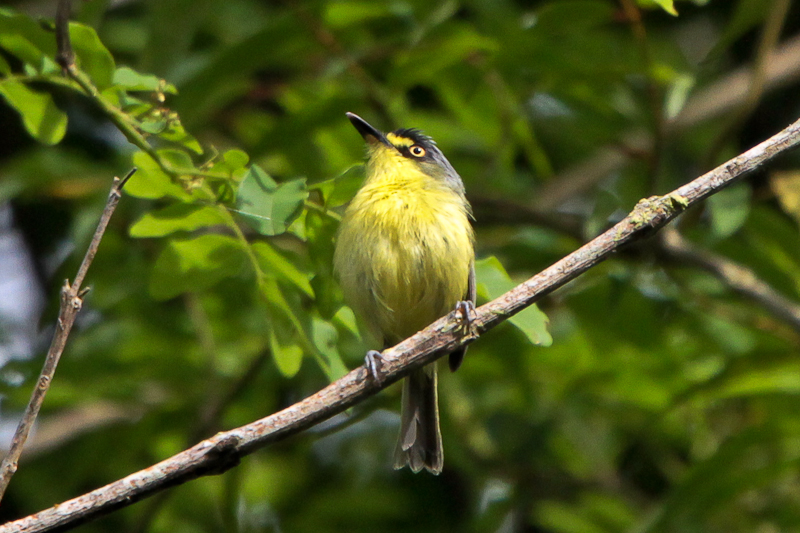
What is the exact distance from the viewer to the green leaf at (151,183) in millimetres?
2926

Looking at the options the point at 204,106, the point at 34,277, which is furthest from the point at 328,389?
the point at 34,277

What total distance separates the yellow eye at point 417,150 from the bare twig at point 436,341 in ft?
6.29

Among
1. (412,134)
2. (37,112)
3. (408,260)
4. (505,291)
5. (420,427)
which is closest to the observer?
(37,112)

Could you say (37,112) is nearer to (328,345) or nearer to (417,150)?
(328,345)

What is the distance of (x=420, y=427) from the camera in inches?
166

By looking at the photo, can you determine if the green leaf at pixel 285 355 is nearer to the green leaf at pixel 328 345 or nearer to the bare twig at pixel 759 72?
the green leaf at pixel 328 345

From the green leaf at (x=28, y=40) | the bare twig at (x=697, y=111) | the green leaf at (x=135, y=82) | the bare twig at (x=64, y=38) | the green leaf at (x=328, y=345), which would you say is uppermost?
the bare twig at (x=697, y=111)

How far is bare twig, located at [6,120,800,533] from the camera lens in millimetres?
2350

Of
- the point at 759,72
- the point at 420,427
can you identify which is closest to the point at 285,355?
the point at 420,427

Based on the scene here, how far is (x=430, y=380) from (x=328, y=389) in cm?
192

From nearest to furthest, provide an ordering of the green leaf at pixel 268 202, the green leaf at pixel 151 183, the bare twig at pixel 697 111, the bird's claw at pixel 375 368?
the bird's claw at pixel 375 368, the green leaf at pixel 268 202, the green leaf at pixel 151 183, the bare twig at pixel 697 111

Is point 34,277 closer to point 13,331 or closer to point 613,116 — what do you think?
point 13,331

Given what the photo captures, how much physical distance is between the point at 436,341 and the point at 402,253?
4.28ft

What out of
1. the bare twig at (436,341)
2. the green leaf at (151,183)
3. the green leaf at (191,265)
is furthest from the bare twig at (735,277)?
the green leaf at (151,183)
